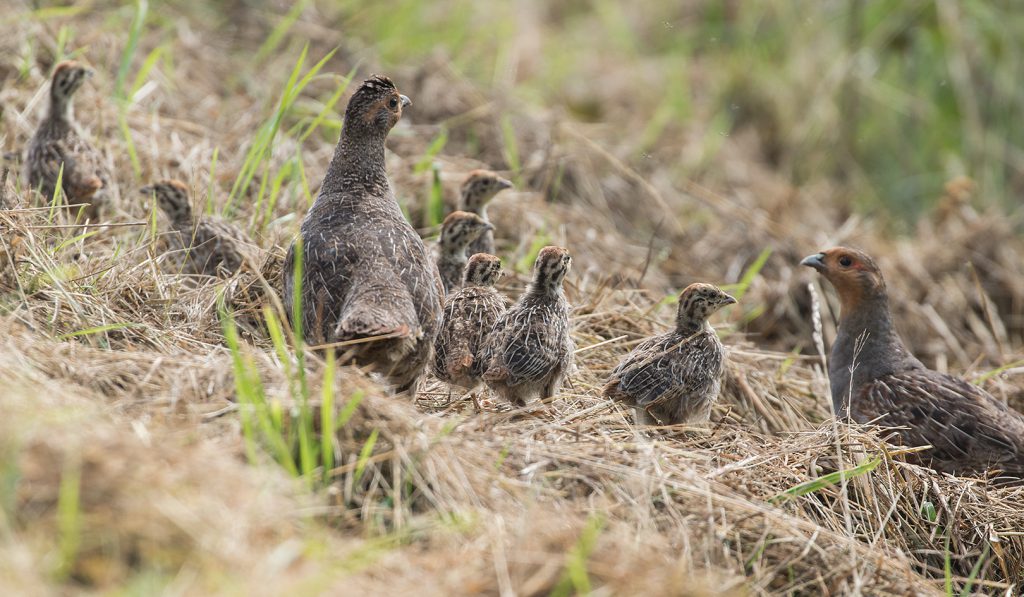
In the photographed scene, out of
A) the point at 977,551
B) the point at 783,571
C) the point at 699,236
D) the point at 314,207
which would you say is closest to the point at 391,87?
the point at 314,207

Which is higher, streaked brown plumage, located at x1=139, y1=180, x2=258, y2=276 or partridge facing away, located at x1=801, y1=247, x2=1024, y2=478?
streaked brown plumage, located at x1=139, y1=180, x2=258, y2=276

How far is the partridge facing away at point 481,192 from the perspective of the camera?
6.61m

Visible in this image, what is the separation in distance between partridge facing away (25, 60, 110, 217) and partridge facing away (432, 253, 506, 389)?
2.14m

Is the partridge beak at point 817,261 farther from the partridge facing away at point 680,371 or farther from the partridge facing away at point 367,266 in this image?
the partridge facing away at point 367,266

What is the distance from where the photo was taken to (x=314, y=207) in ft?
16.5

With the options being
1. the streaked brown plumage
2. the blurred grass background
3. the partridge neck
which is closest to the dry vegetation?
the streaked brown plumage

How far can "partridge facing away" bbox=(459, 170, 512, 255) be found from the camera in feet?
21.7

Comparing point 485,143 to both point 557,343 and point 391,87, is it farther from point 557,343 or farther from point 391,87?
point 557,343

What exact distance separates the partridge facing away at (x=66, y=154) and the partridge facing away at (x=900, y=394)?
408 cm

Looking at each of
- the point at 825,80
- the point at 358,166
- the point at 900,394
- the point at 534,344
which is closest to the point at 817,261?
the point at 900,394

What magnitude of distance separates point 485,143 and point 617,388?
417 centimetres

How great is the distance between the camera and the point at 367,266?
4559 mm

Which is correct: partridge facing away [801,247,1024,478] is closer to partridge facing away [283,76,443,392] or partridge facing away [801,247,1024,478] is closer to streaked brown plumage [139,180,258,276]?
partridge facing away [283,76,443,392]

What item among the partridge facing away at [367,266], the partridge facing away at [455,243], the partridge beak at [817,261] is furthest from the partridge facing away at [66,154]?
the partridge beak at [817,261]
